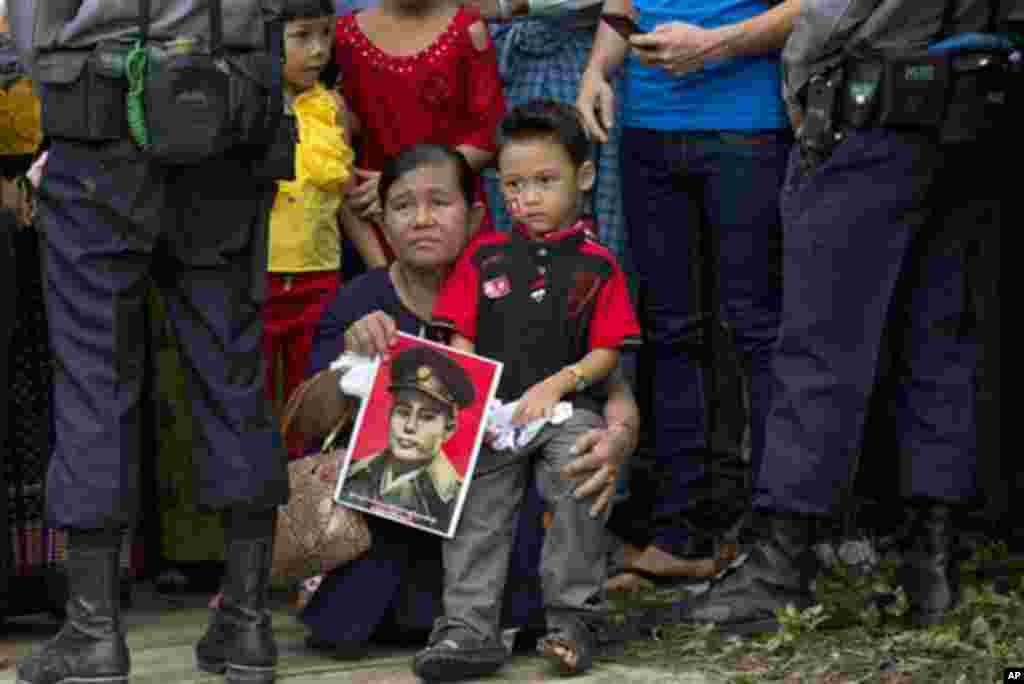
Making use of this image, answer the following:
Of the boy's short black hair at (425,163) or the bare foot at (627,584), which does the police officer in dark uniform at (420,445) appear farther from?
the bare foot at (627,584)

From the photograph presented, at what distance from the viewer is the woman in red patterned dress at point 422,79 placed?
5.84 meters

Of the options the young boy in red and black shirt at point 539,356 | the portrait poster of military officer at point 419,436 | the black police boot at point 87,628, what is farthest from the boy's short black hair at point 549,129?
the black police boot at point 87,628

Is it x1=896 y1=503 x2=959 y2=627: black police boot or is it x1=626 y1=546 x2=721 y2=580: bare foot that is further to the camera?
x1=626 y1=546 x2=721 y2=580: bare foot

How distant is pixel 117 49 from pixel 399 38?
1623 mm

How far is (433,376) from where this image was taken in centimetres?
492

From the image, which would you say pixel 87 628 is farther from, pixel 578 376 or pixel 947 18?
pixel 947 18

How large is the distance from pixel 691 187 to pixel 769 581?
1186 millimetres

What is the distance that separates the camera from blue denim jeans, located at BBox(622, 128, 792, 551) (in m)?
5.55

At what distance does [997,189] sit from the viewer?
4977 millimetres

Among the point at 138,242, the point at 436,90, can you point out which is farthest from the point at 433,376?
the point at 436,90

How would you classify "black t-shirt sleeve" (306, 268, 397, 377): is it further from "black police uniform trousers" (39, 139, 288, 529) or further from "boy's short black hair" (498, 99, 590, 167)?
"black police uniform trousers" (39, 139, 288, 529)

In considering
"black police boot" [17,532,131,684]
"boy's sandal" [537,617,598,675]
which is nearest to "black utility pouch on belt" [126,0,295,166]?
"black police boot" [17,532,131,684]

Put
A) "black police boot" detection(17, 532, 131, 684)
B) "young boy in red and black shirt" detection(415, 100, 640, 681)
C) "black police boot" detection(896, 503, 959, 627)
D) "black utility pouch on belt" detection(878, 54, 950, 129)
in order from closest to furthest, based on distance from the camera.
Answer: "black police boot" detection(17, 532, 131, 684) → "black utility pouch on belt" detection(878, 54, 950, 129) → "young boy in red and black shirt" detection(415, 100, 640, 681) → "black police boot" detection(896, 503, 959, 627)

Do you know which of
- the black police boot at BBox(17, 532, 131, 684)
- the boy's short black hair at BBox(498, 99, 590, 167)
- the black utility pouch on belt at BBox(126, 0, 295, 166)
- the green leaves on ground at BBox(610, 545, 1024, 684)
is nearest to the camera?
the black utility pouch on belt at BBox(126, 0, 295, 166)
